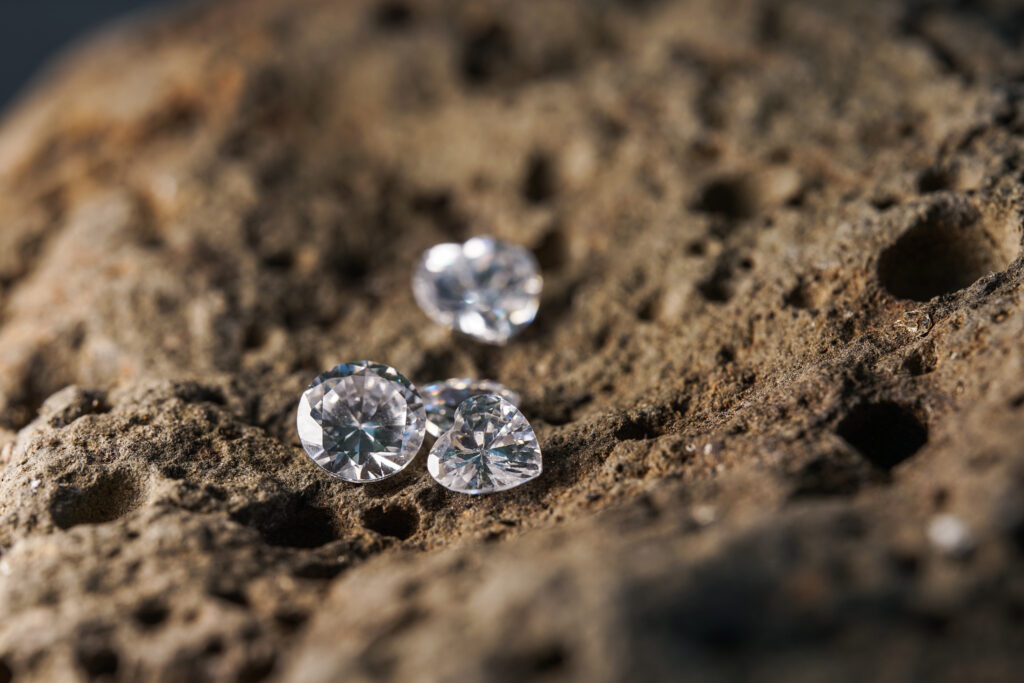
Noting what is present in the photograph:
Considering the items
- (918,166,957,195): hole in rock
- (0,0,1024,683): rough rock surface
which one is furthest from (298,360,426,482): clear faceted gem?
(918,166,957,195): hole in rock

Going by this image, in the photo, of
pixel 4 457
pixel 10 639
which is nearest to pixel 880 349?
pixel 10 639

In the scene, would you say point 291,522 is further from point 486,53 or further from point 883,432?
point 486,53

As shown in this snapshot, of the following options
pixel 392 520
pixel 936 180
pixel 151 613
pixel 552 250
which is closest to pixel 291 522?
pixel 392 520

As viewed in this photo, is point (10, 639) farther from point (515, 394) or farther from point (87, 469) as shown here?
point (515, 394)

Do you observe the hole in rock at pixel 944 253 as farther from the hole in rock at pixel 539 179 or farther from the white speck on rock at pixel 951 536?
the hole in rock at pixel 539 179

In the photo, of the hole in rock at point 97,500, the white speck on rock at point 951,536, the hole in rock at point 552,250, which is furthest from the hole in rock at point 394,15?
the white speck on rock at point 951,536

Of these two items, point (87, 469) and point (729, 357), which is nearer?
point (87, 469)
